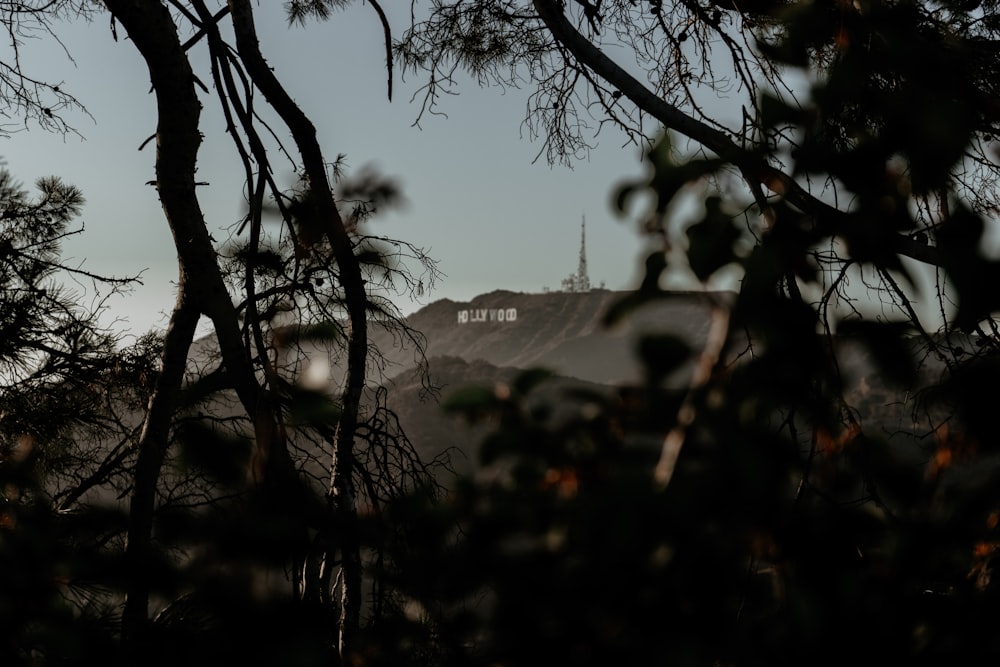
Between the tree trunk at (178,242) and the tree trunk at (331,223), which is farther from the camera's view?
the tree trunk at (331,223)

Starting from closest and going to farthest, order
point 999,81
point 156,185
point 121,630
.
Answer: point 121,630
point 156,185
point 999,81

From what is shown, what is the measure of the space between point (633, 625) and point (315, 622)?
8.2 inches

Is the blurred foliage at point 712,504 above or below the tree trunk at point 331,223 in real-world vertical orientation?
below

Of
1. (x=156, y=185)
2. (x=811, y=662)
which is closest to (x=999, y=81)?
(x=156, y=185)

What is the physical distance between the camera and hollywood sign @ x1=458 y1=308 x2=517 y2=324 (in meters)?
38.5

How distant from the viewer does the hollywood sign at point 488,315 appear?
38.5m

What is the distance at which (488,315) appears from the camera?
129ft

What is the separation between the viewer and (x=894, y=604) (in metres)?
0.47

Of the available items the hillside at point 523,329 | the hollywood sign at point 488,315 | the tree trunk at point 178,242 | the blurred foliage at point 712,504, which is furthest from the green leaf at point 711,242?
the hollywood sign at point 488,315

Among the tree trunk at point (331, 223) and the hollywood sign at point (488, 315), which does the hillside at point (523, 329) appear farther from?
the tree trunk at point (331, 223)

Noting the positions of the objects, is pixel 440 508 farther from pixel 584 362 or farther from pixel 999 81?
pixel 584 362

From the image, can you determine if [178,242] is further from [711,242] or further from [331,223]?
[711,242]

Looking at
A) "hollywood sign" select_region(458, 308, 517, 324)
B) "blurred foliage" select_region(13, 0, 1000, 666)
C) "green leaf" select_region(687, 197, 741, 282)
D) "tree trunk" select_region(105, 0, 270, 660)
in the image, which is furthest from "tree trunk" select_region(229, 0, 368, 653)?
"hollywood sign" select_region(458, 308, 517, 324)

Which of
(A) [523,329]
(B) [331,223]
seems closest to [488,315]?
(A) [523,329]
